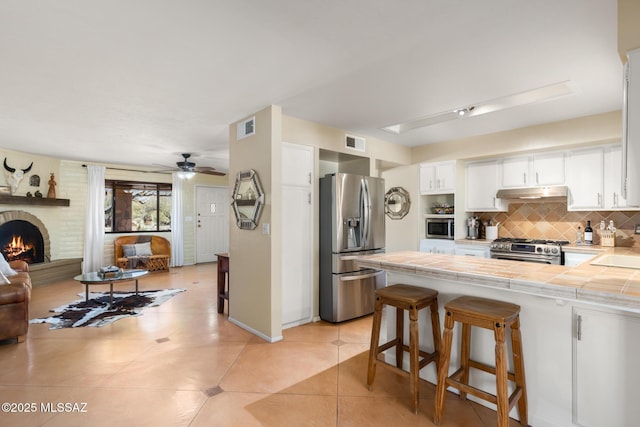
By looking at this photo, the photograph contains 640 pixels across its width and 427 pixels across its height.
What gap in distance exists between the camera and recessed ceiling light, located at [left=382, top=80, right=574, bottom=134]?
306 cm

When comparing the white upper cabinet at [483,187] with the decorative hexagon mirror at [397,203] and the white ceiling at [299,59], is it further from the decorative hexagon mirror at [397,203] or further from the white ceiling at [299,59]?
the decorative hexagon mirror at [397,203]

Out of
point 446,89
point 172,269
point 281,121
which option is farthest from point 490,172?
point 172,269

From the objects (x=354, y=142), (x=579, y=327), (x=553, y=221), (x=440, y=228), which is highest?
(x=354, y=142)

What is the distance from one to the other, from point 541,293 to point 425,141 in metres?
3.67

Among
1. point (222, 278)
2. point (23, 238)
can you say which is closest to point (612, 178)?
point (222, 278)

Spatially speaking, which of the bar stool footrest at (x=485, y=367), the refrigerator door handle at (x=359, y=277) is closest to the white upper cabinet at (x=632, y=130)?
the bar stool footrest at (x=485, y=367)

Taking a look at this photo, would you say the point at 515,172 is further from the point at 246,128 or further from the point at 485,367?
the point at 246,128

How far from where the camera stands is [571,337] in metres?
1.83

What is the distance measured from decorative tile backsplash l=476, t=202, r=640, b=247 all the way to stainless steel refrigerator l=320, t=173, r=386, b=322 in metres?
2.19

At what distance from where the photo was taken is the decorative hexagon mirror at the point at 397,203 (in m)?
5.41

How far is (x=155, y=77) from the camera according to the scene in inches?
107

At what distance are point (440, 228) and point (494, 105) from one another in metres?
2.07

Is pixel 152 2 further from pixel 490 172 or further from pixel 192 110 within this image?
pixel 490 172

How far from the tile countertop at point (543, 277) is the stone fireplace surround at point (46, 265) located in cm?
645
